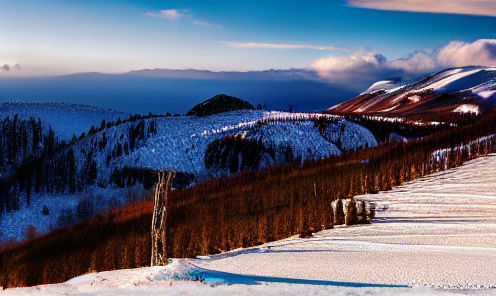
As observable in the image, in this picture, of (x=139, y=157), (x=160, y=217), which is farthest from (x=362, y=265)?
(x=139, y=157)

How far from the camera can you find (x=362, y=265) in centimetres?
742

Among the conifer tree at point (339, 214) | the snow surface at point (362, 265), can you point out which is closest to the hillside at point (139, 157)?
the conifer tree at point (339, 214)

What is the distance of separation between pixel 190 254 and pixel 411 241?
699cm

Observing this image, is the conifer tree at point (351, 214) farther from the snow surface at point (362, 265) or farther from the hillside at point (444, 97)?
the hillside at point (444, 97)

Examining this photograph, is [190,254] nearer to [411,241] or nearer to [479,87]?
[411,241]

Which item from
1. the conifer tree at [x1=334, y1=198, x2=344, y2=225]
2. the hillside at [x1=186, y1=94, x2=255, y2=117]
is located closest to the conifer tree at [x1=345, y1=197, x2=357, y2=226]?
the conifer tree at [x1=334, y1=198, x2=344, y2=225]

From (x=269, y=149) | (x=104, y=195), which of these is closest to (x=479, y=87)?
(x=269, y=149)

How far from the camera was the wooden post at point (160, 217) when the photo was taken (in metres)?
→ 9.34

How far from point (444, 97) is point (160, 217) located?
6322 centimetres

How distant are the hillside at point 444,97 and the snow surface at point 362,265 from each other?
1578 inches

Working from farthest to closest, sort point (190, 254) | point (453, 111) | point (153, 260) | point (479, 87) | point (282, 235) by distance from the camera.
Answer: point (479, 87) → point (453, 111) → point (190, 254) → point (282, 235) → point (153, 260)

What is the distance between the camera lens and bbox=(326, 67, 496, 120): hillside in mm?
53909

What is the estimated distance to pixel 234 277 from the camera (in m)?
6.73

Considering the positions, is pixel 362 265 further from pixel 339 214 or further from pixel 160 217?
pixel 339 214
